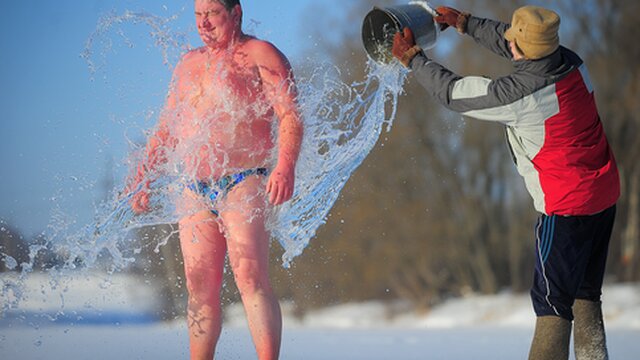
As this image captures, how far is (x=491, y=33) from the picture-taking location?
2662mm

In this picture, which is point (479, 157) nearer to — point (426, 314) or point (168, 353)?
point (426, 314)

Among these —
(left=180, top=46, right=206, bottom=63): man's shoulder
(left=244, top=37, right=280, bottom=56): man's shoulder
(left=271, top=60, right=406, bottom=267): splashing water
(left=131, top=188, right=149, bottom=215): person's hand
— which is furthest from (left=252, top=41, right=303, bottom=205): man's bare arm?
(left=131, top=188, right=149, bottom=215): person's hand

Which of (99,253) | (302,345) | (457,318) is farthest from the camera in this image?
(457,318)

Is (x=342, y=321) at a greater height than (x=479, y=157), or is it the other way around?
(x=479, y=157)

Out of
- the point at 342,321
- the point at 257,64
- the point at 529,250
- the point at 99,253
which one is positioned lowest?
the point at 342,321

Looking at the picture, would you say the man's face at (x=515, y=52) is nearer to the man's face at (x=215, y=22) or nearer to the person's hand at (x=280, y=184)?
the person's hand at (x=280, y=184)

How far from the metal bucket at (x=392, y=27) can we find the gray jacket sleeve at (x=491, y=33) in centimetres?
13

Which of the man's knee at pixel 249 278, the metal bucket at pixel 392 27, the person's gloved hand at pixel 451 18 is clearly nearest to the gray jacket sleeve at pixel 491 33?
the person's gloved hand at pixel 451 18

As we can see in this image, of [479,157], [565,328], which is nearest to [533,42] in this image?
[565,328]

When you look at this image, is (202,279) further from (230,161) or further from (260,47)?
(260,47)

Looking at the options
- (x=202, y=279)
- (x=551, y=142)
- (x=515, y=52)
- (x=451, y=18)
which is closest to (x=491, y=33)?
(x=451, y=18)

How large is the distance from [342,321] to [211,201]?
9.77m

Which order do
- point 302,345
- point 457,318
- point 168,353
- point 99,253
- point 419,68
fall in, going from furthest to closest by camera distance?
point 457,318, point 302,345, point 168,353, point 99,253, point 419,68

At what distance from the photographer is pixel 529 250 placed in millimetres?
12359
